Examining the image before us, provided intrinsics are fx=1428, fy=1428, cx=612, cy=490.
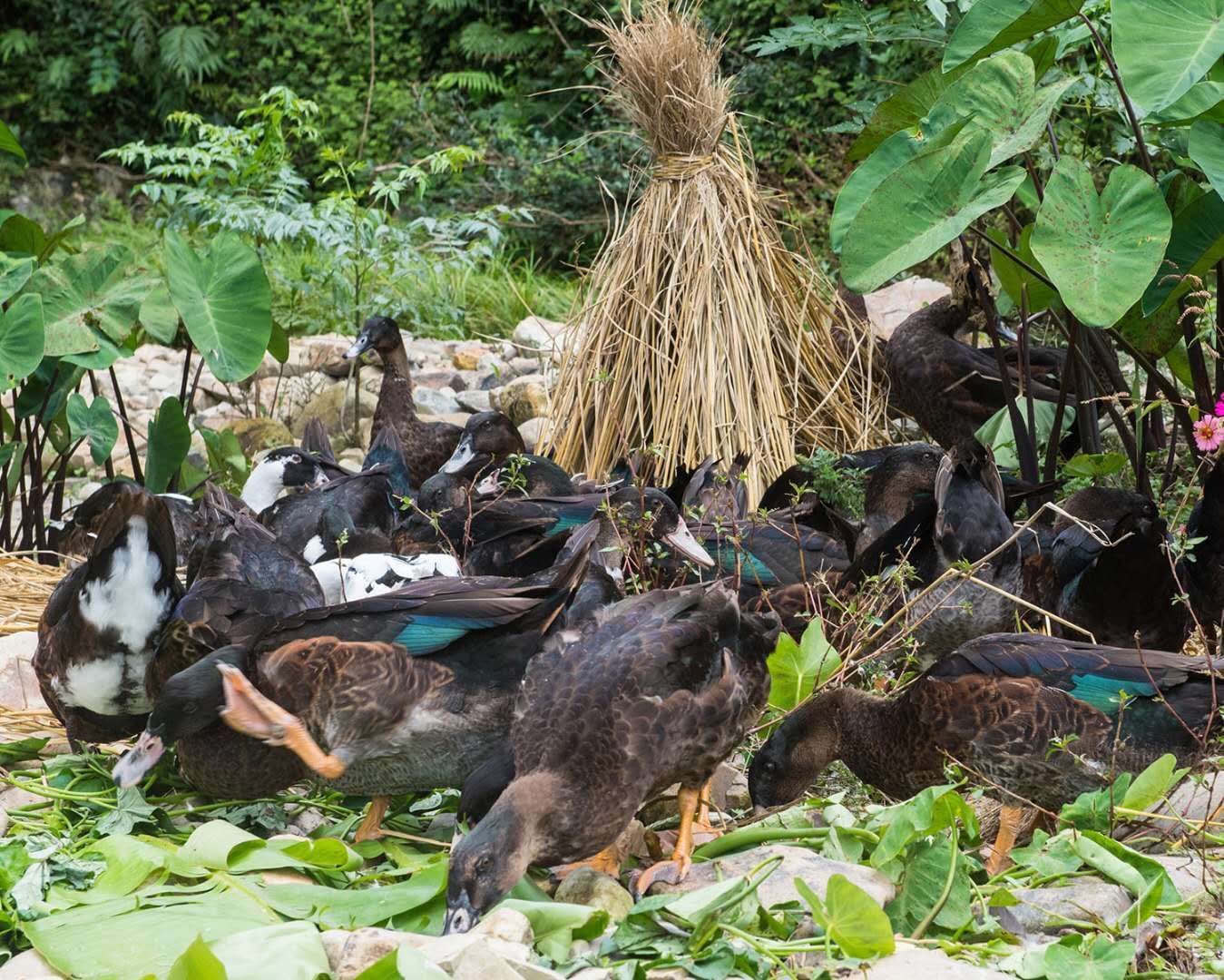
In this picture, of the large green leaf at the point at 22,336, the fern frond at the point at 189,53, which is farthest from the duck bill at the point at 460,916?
the fern frond at the point at 189,53

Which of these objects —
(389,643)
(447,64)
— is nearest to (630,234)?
(389,643)

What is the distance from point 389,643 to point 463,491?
166 cm

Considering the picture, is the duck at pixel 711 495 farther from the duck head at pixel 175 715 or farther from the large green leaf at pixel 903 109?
the duck head at pixel 175 715

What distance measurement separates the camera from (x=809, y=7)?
36.6 ft

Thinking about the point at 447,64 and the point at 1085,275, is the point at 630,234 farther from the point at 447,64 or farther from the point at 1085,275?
the point at 447,64

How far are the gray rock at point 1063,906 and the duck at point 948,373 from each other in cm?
332

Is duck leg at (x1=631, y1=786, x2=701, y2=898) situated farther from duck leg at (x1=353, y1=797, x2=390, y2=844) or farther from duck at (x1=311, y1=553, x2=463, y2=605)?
duck at (x1=311, y1=553, x2=463, y2=605)

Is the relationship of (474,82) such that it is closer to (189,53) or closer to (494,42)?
(494,42)

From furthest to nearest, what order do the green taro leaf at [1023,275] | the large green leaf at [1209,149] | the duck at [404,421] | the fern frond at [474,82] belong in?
the fern frond at [474,82] → the duck at [404,421] → the green taro leaf at [1023,275] → the large green leaf at [1209,149]

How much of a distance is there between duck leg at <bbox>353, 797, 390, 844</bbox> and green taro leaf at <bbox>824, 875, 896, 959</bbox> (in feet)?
4.32

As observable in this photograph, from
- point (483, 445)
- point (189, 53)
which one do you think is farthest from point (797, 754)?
point (189, 53)

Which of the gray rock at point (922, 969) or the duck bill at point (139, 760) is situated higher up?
the duck bill at point (139, 760)

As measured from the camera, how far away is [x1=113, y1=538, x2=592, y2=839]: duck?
3.25 metres

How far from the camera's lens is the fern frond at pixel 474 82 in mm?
13312
